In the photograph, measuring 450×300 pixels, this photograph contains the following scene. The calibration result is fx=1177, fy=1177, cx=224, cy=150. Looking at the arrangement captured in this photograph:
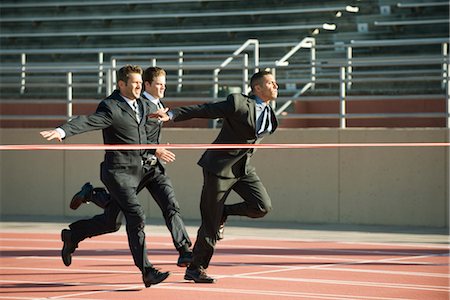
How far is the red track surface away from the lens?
976 centimetres

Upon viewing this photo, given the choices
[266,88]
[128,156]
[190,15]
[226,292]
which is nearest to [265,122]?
[266,88]

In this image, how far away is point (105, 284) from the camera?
408 inches

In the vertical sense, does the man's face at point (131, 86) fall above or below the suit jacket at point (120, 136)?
above

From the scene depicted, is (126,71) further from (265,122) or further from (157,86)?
(265,122)

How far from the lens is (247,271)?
11.4 meters

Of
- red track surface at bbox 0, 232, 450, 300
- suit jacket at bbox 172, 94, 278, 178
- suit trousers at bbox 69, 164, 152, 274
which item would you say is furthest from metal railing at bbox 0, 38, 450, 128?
suit trousers at bbox 69, 164, 152, 274

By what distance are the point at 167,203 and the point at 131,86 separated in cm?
115

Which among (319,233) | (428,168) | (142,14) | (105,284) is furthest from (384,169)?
(142,14)

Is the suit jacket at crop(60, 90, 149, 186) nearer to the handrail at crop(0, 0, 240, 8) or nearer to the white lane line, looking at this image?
the white lane line

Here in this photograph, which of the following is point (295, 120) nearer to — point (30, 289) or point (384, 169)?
point (384, 169)

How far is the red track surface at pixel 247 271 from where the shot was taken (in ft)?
32.0

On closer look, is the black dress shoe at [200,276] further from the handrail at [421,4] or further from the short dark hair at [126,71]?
the handrail at [421,4]

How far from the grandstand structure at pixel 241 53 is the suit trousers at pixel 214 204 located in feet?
23.0

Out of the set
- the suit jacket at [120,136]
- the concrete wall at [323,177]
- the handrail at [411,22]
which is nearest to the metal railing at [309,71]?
the concrete wall at [323,177]
